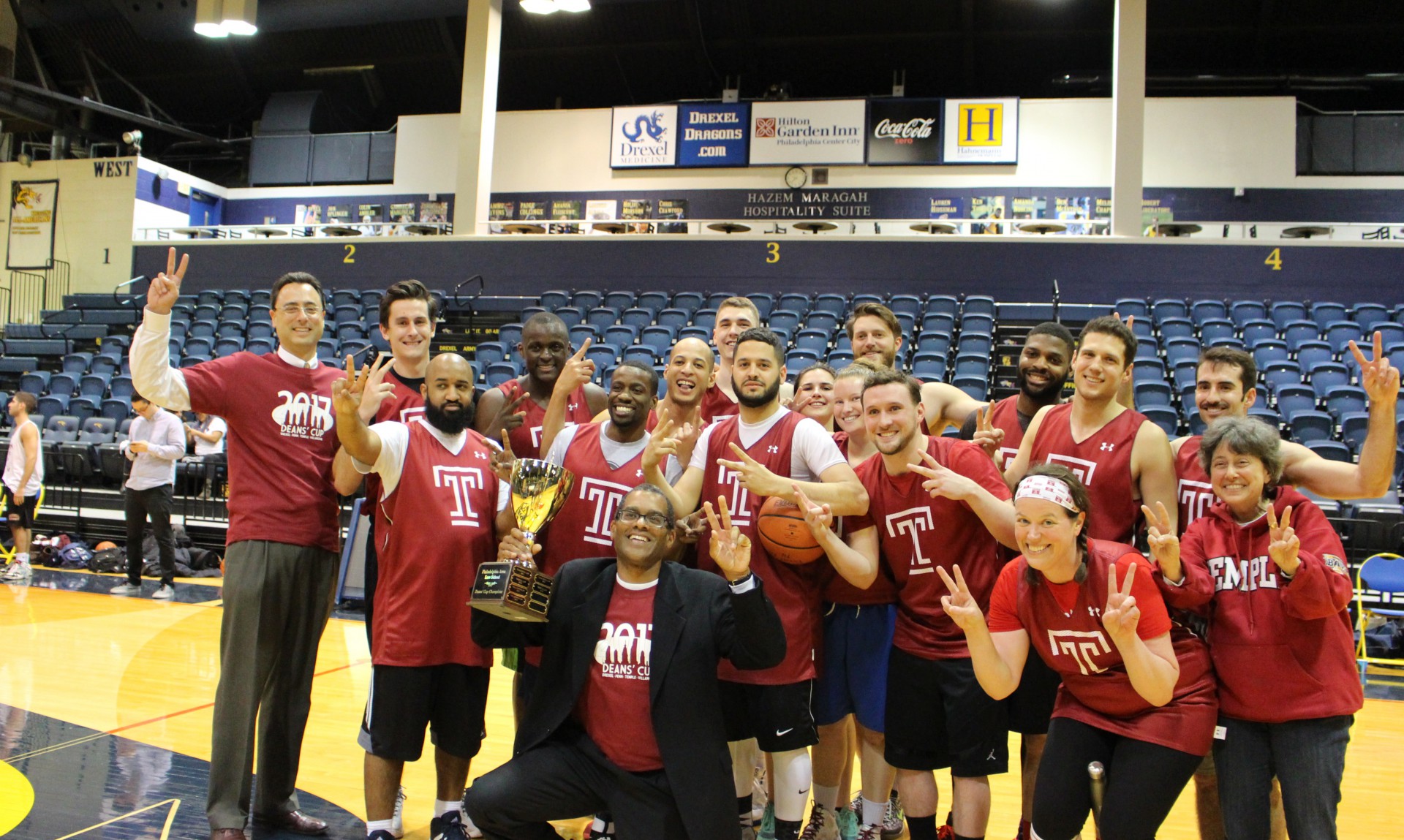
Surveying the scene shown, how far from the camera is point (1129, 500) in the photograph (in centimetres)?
290

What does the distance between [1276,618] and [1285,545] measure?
23cm

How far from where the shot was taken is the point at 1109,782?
8.05ft

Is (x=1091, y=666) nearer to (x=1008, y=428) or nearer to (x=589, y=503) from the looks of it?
(x=1008, y=428)

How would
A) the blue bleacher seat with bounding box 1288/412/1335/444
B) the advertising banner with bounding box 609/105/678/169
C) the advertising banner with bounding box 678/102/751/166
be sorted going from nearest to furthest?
the blue bleacher seat with bounding box 1288/412/1335/444 → the advertising banner with bounding box 678/102/751/166 → the advertising banner with bounding box 609/105/678/169

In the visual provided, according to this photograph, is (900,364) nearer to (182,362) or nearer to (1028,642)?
(1028,642)

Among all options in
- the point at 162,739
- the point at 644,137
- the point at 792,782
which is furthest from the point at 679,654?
the point at 644,137

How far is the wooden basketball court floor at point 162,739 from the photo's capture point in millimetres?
3354

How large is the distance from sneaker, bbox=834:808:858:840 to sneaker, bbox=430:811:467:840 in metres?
1.21

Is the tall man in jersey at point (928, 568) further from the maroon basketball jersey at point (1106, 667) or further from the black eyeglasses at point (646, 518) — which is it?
the black eyeglasses at point (646, 518)

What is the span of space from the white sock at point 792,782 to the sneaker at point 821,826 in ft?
0.81

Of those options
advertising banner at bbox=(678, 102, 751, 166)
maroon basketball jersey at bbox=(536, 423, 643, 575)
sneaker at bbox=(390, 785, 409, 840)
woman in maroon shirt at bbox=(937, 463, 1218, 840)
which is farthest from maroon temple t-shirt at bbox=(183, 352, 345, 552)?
advertising banner at bbox=(678, 102, 751, 166)

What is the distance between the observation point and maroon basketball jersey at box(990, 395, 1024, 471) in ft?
11.0

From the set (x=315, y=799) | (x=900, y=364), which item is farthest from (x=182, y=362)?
(x=315, y=799)

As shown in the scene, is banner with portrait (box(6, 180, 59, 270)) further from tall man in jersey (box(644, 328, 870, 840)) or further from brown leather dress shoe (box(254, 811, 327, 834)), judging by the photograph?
tall man in jersey (box(644, 328, 870, 840))
